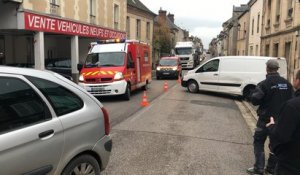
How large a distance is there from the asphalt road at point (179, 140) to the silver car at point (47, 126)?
1392mm

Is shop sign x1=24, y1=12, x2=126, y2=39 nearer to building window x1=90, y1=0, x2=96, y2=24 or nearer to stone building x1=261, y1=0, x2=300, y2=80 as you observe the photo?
building window x1=90, y1=0, x2=96, y2=24

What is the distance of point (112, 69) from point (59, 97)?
9029 millimetres

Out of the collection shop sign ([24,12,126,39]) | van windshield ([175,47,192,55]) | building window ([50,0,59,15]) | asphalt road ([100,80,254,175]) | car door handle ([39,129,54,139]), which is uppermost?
building window ([50,0,59,15])

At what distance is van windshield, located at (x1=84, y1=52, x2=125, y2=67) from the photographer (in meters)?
12.9

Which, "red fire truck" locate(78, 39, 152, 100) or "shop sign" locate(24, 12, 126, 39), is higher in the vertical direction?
"shop sign" locate(24, 12, 126, 39)

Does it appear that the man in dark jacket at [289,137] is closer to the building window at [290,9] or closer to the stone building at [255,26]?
the building window at [290,9]

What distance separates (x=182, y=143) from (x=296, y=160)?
4.03 meters

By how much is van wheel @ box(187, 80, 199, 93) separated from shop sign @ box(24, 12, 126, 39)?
7.49 meters

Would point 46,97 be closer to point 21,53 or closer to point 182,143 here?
point 182,143

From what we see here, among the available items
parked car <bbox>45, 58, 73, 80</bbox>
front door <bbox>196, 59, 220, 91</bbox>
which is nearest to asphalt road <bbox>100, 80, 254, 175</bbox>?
front door <bbox>196, 59, 220, 91</bbox>

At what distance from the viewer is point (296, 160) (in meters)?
2.71

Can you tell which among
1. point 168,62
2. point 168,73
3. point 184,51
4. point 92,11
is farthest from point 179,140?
point 184,51

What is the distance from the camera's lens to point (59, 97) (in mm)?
3480

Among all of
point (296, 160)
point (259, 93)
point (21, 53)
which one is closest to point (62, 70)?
point (21, 53)
